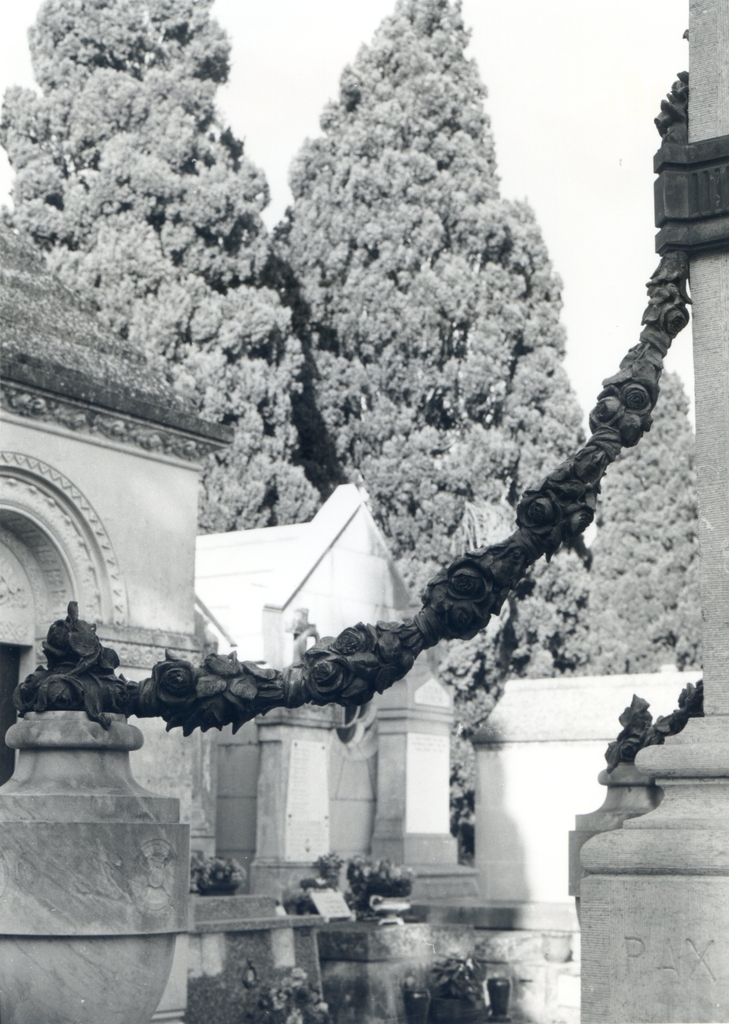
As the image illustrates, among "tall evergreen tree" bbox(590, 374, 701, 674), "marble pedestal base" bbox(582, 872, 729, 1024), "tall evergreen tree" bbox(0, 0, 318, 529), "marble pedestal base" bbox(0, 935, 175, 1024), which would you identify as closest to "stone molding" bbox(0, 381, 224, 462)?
"marble pedestal base" bbox(0, 935, 175, 1024)

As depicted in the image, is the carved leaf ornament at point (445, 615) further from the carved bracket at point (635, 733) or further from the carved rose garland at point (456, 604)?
the carved bracket at point (635, 733)

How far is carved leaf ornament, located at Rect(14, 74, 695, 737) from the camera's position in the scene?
138 inches

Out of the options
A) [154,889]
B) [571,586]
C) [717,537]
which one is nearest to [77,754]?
[154,889]

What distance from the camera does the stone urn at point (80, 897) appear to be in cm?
348

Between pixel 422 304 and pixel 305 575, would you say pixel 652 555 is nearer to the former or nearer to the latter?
pixel 422 304

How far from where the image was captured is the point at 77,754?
12.2ft

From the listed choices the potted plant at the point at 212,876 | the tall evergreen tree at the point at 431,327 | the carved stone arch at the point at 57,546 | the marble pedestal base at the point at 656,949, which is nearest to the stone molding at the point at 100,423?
the carved stone arch at the point at 57,546

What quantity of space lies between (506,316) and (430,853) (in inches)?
443

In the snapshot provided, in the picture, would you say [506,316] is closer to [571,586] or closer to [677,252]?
[571,586]

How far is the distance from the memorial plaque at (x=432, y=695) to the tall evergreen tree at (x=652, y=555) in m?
9.26

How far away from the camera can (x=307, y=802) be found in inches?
Result: 475

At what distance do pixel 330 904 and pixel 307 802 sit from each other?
4.30 feet

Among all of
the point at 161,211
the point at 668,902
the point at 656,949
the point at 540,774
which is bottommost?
the point at 656,949

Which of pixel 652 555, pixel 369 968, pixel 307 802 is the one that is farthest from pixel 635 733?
pixel 652 555
